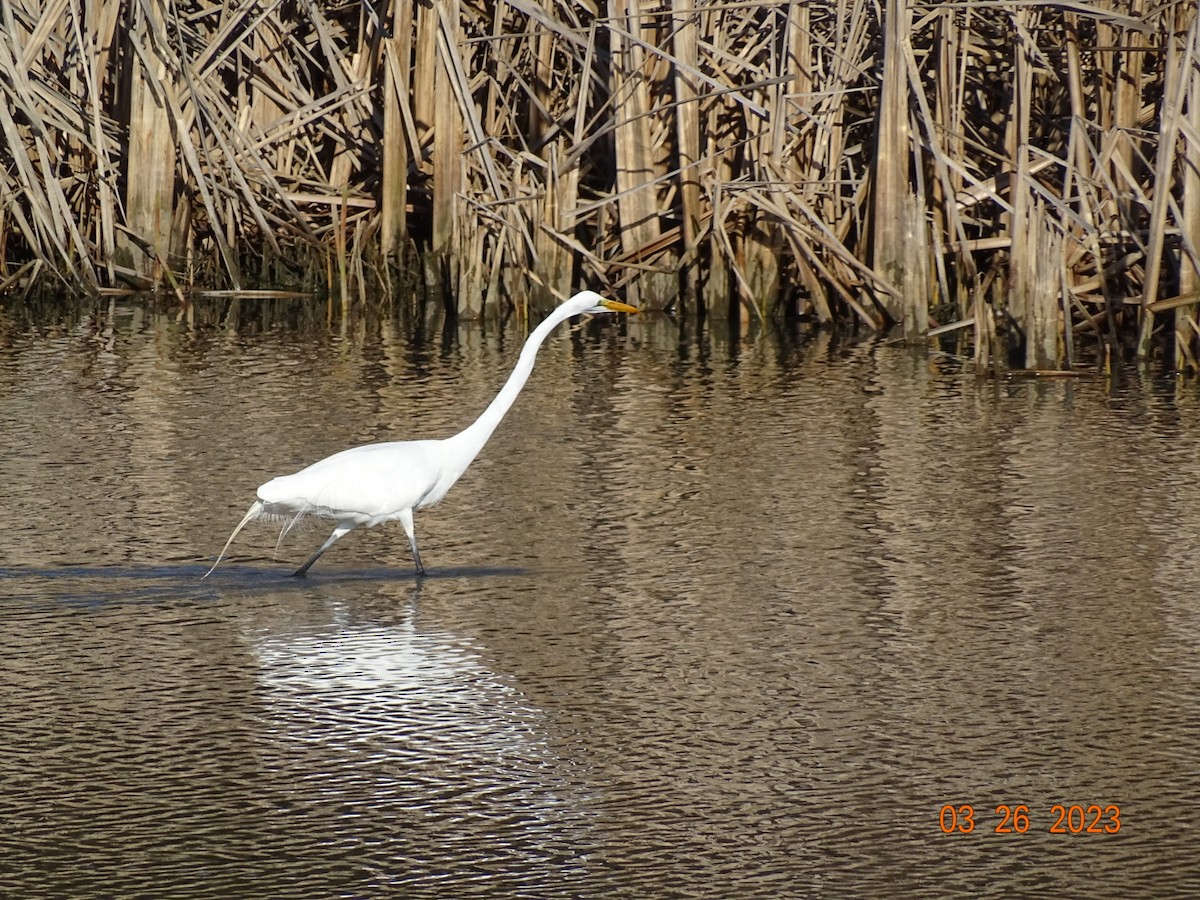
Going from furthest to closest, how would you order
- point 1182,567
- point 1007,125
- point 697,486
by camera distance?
point 1007,125, point 697,486, point 1182,567

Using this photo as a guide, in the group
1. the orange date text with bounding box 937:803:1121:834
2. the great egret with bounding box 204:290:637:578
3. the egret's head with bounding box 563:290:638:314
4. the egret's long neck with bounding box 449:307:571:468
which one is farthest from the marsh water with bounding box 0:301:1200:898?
the egret's head with bounding box 563:290:638:314

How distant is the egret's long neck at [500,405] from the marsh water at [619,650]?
0.40 meters

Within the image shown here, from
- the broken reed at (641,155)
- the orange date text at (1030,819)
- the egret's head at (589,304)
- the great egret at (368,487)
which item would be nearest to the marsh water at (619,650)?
the orange date text at (1030,819)

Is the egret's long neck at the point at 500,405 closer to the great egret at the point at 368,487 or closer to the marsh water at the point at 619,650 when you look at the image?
the great egret at the point at 368,487

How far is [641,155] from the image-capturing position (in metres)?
12.1

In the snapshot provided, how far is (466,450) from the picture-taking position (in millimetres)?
6539

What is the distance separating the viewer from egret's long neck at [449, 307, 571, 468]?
6.54 m

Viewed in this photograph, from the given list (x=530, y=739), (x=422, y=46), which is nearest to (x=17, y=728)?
(x=530, y=739)

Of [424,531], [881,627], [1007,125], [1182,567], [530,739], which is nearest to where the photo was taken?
[530,739]

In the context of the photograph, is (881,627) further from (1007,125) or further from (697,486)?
(1007,125)

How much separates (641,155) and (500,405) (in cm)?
576

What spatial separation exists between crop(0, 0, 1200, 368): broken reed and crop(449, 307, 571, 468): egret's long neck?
13.1 feet

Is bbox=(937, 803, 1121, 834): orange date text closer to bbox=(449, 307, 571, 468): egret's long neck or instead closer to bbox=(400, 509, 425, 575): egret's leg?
bbox=(400, 509, 425, 575): egret's leg

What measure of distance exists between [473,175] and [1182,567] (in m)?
6.95
